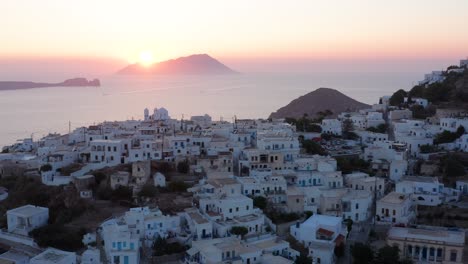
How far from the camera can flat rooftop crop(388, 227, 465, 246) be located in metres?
16.5

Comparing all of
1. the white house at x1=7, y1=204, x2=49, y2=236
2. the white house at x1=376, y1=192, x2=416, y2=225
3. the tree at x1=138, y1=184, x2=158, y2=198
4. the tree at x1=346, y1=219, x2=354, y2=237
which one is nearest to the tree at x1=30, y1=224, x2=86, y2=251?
the white house at x1=7, y1=204, x2=49, y2=236

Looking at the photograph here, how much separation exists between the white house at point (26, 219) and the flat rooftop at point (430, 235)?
12996 mm

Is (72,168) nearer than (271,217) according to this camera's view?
No

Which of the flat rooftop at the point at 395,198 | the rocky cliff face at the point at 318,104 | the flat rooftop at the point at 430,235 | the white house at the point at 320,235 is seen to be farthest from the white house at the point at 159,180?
the rocky cliff face at the point at 318,104

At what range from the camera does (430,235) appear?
16.9m

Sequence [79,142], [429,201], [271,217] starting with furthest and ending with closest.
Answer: [79,142]
[429,201]
[271,217]

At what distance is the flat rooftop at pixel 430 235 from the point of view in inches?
651

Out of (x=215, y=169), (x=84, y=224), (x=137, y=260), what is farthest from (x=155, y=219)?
(x=215, y=169)

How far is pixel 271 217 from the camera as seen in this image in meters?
19.0

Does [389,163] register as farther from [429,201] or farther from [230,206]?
[230,206]

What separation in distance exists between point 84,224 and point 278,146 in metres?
9.86

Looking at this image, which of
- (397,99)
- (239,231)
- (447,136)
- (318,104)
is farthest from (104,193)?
(318,104)

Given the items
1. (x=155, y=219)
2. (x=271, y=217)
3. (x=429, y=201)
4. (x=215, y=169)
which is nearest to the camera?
(x=155, y=219)

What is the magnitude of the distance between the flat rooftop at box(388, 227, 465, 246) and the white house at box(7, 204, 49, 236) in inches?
512
